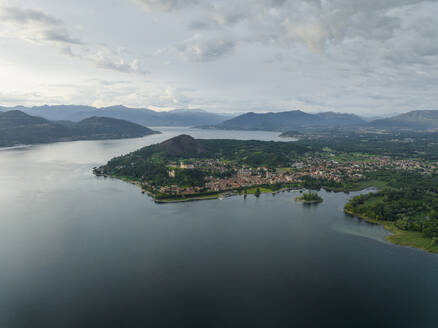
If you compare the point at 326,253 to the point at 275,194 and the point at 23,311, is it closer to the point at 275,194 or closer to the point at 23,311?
the point at 275,194

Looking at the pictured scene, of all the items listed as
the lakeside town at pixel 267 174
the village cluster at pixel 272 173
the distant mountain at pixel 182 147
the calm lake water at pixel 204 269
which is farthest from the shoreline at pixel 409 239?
the distant mountain at pixel 182 147

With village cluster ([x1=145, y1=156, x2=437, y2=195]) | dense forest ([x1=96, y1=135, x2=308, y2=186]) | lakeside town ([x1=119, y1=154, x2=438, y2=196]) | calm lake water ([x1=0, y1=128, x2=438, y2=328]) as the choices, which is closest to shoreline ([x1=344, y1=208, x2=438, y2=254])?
calm lake water ([x1=0, y1=128, x2=438, y2=328])

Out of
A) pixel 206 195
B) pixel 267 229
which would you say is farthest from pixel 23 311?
pixel 206 195

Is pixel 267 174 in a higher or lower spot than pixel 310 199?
higher

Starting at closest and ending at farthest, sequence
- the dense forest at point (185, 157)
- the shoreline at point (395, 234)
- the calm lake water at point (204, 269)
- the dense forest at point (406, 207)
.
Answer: the calm lake water at point (204, 269) → the shoreline at point (395, 234) → the dense forest at point (406, 207) → the dense forest at point (185, 157)

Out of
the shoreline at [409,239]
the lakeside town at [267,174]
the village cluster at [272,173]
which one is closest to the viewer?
the shoreline at [409,239]

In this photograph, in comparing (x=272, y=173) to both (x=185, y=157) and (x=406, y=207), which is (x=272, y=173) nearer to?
(x=406, y=207)

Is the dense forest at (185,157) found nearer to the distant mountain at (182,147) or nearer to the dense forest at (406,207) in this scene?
the distant mountain at (182,147)

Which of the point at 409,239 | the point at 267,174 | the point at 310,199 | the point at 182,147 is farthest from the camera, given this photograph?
the point at 182,147

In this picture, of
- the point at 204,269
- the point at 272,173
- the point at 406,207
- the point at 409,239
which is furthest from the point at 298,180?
the point at 204,269
